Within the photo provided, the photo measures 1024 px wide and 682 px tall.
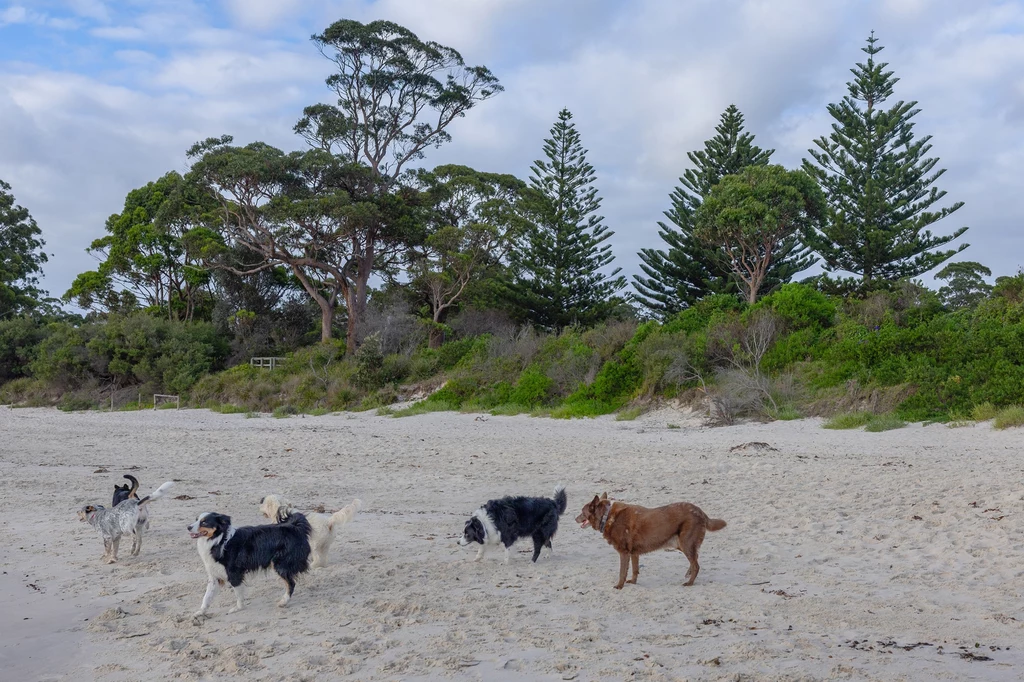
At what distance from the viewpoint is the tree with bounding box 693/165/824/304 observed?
1086 inches

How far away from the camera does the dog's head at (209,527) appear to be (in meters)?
4.88

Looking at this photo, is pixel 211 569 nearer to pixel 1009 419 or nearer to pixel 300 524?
pixel 300 524

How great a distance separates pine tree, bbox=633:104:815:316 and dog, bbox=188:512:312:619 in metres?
27.5

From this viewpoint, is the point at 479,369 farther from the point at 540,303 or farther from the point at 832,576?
the point at 832,576

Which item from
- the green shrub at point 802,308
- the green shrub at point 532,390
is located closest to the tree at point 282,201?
the green shrub at point 532,390

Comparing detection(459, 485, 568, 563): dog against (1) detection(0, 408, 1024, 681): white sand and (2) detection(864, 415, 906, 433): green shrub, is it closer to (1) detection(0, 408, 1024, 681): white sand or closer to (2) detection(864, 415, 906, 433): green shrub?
(1) detection(0, 408, 1024, 681): white sand

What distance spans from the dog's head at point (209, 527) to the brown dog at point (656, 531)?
2.42 metres

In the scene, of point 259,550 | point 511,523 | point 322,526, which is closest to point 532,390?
point 511,523

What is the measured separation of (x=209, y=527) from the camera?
4906 millimetres

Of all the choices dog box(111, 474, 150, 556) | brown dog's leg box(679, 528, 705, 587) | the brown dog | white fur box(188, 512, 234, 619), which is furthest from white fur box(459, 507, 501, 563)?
dog box(111, 474, 150, 556)

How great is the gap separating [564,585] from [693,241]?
1078 inches

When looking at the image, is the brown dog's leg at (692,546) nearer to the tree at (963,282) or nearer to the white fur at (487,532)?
the white fur at (487,532)

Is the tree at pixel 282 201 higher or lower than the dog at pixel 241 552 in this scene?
higher

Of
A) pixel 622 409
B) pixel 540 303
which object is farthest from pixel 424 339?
pixel 622 409
